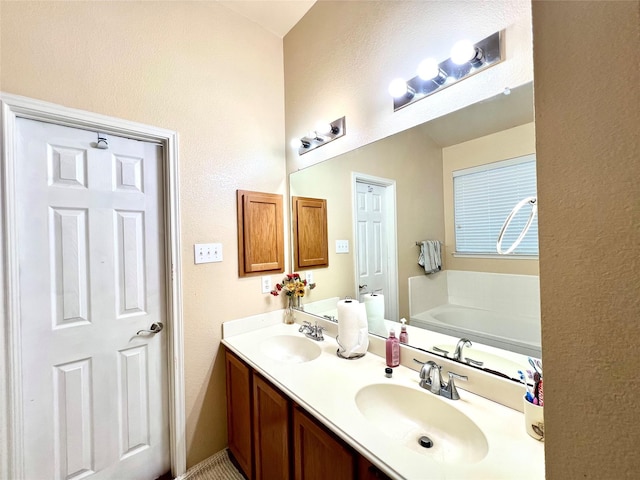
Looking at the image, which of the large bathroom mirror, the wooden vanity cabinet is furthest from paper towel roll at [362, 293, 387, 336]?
the wooden vanity cabinet

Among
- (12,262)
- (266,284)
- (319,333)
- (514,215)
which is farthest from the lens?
(266,284)

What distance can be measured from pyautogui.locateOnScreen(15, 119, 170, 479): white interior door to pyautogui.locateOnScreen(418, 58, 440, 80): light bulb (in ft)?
4.65

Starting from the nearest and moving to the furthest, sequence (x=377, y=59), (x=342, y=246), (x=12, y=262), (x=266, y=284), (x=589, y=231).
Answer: (x=589, y=231), (x=12, y=262), (x=377, y=59), (x=342, y=246), (x=266, y=284)

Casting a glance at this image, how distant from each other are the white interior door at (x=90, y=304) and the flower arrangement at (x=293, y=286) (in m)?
0.71

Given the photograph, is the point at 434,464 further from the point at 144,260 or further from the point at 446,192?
the point at 144,260

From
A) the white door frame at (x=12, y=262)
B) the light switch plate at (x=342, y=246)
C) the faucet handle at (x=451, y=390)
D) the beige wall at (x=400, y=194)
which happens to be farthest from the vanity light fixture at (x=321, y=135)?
the faucet handle at (x=451, y=390)

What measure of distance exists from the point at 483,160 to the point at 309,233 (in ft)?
3.67

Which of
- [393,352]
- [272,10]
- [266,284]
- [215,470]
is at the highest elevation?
[272,10]

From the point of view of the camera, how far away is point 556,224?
15.1 inches

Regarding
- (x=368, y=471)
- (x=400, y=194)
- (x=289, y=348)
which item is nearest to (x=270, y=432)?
(x=289, y=348)

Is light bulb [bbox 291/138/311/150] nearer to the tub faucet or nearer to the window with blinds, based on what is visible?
the window with blinds

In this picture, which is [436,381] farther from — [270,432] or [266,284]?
[266,284]

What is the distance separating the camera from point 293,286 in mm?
1865

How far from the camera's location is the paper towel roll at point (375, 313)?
55.6 inches
